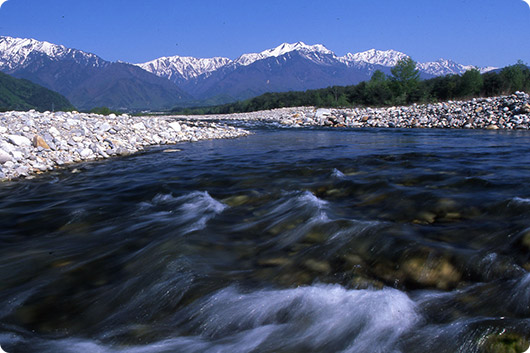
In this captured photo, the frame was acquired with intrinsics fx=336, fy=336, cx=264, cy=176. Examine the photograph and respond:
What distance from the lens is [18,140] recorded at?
1014cm

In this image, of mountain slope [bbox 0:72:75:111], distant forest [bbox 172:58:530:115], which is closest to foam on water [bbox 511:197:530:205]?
distant forest [bbox 172:58:530:115]

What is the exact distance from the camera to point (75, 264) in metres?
3.57

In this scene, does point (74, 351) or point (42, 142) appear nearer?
point (74, 351)

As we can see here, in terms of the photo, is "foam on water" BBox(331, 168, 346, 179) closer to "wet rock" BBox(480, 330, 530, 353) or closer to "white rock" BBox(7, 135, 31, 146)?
"wet rock" BBox(480, 330, 530, 353)

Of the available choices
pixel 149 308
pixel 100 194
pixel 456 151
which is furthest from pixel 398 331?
pixel 456 151

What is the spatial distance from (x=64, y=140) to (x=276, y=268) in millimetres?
11203

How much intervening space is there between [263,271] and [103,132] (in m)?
12.9

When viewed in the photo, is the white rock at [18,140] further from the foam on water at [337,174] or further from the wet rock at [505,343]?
the wet rock at [505,343]

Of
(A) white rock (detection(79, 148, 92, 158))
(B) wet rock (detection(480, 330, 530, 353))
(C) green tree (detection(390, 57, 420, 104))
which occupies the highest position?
(C) green tree (detection(390, 57, 420, 104))

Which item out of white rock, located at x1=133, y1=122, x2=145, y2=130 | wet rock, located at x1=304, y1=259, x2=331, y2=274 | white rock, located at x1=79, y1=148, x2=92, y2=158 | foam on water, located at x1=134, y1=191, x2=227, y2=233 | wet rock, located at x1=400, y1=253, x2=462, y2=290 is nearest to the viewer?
wet rock, located at x1=400, y1=253, x2=462, y2=290

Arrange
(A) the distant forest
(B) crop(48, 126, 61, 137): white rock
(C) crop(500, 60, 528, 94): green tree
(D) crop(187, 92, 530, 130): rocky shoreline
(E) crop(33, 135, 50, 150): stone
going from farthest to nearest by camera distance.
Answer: (A) the distant forest → (C) crop(500, 60, 528, 94): green tree → (D) crop(187, 92, 530, 130): rocky shoreline → (B) crop(48, 126, 61, 137): white rock → (E) crop(33, 135, 50, 150): stone

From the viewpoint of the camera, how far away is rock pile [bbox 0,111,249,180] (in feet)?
30.1

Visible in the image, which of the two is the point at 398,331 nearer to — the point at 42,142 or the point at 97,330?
the point at 97,330

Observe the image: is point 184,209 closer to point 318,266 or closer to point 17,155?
point 318,266
